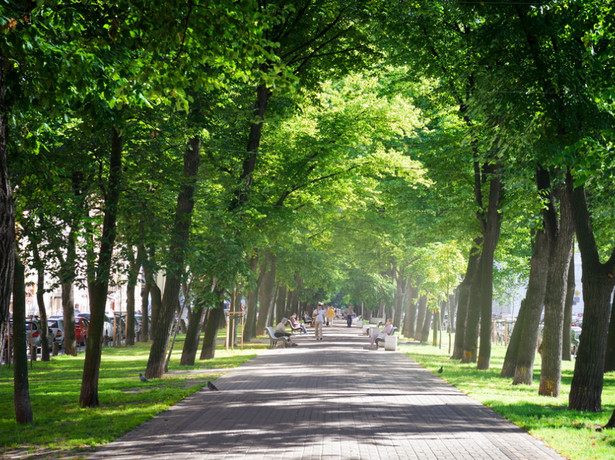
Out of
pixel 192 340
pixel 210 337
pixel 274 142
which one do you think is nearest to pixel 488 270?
pixel 274 142

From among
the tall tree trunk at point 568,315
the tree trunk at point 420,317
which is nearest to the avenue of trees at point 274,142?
the tall tree trunk at point 568,315

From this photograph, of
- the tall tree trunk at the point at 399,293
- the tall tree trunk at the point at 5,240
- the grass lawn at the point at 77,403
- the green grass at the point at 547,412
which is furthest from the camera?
the tall tree trunk at the point at 399,293

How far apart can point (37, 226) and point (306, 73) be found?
9981mm

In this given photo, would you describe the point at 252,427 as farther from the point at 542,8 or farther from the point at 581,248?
the point at 542,8

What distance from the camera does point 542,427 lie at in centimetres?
1137

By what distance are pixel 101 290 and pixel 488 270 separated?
43.2 ft

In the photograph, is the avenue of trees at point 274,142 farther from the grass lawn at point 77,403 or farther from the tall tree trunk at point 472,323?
the grass lawn at point 77,403

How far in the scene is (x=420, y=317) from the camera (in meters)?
44.7

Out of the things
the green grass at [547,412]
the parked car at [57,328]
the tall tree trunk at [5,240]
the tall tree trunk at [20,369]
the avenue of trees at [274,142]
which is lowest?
the parked car at [57,328]

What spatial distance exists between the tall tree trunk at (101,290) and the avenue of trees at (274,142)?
0.03m

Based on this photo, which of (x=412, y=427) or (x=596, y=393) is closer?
(x=412, y=427)

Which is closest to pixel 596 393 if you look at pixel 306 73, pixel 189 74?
pixel 189 74

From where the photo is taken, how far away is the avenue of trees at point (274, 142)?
8852mm

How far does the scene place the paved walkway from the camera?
362 inches
